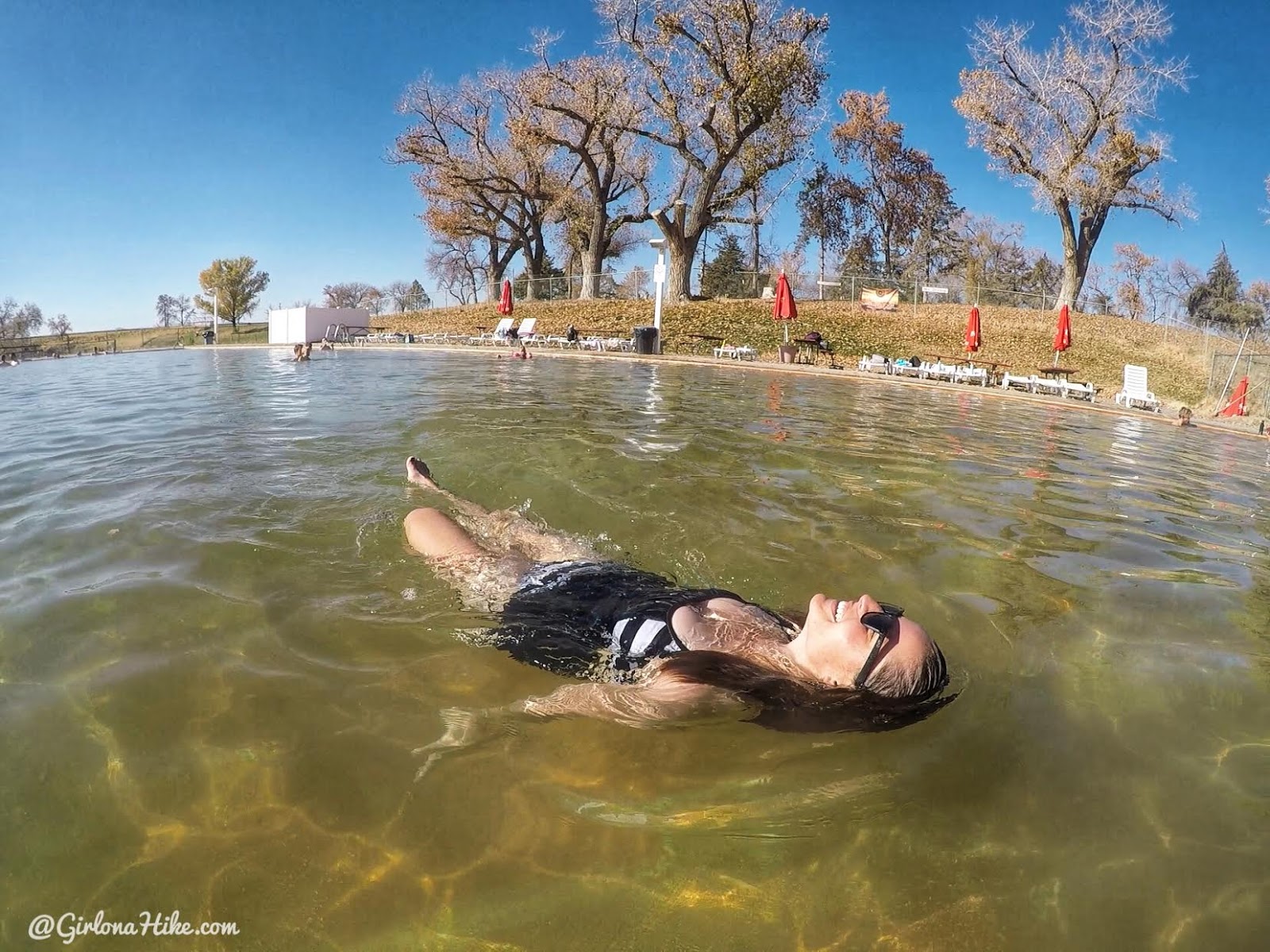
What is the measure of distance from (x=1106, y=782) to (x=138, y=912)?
276cm

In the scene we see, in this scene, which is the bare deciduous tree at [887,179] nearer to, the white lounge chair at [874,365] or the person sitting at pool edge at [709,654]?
the white lounge chair at [874,365]

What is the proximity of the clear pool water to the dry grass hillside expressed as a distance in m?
19.8

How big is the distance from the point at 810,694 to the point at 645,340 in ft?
66.1

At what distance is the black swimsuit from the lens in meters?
2.61

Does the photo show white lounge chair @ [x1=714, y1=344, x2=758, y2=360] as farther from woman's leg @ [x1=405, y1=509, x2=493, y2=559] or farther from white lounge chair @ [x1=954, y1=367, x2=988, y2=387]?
woman's leg @ [x1=405, y1=509, x2=493, y2=559]

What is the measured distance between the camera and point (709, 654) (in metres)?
2.29

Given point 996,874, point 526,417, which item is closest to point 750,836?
point 996,874

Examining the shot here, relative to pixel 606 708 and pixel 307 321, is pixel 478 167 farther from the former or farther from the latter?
pixel 606 708

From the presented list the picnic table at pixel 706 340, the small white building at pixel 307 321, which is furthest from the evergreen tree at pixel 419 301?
the picnic table at pixel 706 340

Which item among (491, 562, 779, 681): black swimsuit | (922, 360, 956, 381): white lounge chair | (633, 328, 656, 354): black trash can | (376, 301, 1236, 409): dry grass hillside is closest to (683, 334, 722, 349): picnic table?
(376, 301, 1236, 409): dry grass hillside

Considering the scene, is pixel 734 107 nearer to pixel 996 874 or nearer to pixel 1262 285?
pixel 996 874

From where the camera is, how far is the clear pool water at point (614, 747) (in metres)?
1.68

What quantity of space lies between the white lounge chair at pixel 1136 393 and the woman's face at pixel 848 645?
1566 centimetres

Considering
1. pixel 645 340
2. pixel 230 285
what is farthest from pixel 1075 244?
pixel 230 285
